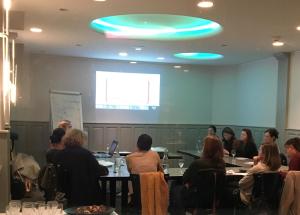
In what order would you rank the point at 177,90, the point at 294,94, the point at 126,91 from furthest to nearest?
the point at 177,90, the point at 126,91, the point at 294,94

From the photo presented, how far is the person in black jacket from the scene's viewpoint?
4.04 metres

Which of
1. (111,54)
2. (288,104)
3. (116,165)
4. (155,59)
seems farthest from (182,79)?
(116,165)

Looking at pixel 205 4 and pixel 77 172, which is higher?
pixel 205 4

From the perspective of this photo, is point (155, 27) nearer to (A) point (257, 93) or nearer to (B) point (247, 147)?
(B) point (247, 147)

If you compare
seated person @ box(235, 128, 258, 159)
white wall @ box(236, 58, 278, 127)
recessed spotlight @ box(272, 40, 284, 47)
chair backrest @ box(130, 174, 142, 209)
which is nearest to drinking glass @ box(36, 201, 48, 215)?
chair backrest @ box(130, 174, 142, 209)

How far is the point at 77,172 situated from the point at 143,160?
785 mm

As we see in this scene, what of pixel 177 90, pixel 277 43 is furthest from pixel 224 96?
pixel 277 43

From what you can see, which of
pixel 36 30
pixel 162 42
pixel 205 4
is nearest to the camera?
pixel 205 4

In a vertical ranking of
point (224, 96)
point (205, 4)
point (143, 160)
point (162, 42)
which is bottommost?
point (143, 160)

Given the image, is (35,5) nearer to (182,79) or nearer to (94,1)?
(94,1)

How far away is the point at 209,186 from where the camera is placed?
4.23 metres

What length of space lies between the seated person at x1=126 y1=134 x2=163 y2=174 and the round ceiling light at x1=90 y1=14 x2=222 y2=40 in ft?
7.07

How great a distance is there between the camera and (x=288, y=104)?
24.7 feet

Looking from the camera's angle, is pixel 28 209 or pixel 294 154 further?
pixel 294 154
